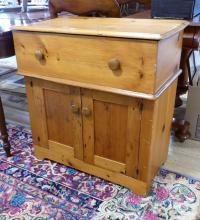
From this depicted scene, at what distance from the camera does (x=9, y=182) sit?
131cm

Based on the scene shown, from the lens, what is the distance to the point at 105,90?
3.38 ft

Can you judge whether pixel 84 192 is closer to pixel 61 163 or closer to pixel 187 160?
pixel 61 163

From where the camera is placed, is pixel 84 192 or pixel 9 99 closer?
pixel 84 192

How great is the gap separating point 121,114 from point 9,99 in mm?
1472

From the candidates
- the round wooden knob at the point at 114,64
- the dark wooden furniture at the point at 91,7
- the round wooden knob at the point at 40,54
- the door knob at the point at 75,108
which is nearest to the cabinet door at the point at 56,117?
the door knob at the point at 75,108

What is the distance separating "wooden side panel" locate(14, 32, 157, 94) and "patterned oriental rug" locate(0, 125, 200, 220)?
54 cm

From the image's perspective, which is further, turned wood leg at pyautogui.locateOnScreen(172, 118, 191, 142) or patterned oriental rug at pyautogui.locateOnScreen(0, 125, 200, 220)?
turned wood leg at pyautogui.locateOnScreen(172, 118, 191, 142)

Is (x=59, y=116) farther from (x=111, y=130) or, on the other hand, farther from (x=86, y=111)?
(x=111, y=130)

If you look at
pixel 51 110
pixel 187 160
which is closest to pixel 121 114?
pixel 51 110

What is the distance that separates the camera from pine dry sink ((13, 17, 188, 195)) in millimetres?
943

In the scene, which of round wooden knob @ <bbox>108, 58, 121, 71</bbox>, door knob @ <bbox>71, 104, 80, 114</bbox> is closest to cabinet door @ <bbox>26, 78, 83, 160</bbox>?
door knob @ <bbox>71, 104, 80, 114</bbox>

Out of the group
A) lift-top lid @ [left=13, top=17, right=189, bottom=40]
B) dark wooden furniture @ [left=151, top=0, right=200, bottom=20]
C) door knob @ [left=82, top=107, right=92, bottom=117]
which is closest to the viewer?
lift-top lid @ [left=13, top=17, right=189, bottom=40]

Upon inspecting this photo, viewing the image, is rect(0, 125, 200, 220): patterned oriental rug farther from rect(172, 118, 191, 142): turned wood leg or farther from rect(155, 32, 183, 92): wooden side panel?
rect(155, 32, 183, 92): wooden side panel

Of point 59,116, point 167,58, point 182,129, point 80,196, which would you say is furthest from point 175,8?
point 80,196
